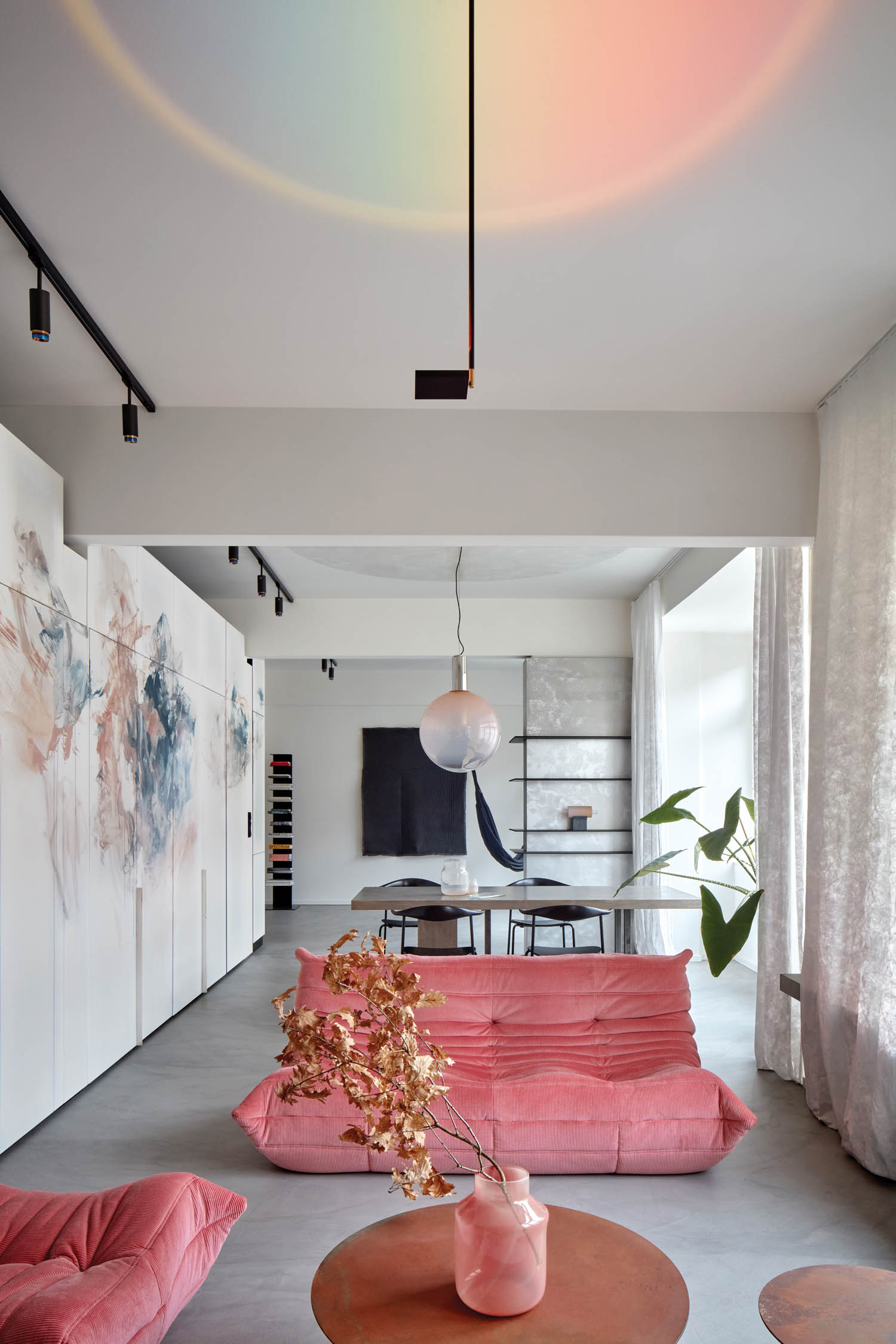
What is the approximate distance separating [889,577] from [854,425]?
28.8 inches

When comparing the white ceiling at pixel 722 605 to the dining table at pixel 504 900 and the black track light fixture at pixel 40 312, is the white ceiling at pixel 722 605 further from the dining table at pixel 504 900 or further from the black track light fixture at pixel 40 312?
the black track light fixture at pixel 40 312

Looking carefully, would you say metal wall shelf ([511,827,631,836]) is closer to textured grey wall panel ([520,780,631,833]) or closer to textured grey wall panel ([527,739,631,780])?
textured grey wall panel ([520,780,631,833])

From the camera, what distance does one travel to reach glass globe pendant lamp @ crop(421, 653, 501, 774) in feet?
16.4

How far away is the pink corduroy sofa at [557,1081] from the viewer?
3.14m

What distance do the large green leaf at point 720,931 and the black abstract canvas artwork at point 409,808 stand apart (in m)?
7.04

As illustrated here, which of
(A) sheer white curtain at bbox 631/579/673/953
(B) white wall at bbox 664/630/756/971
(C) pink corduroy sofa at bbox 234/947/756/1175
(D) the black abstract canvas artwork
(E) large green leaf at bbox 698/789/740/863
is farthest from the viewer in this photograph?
(D) the black abstract canvas artwork

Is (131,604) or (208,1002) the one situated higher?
(131,604)

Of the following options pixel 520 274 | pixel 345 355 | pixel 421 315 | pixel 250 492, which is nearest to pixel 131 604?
pixel 250 492

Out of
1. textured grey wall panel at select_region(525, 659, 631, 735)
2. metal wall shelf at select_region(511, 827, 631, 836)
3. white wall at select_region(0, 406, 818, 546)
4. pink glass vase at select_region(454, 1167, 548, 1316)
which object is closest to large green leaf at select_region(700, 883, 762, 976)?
white wall at select_region(0, 406, 818, 546)

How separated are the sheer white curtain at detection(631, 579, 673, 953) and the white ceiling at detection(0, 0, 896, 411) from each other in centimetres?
331

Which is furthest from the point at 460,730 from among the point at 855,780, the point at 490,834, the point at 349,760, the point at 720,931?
the point at 349,760

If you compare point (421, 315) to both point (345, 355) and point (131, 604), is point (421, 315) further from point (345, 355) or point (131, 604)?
point (131, 604)

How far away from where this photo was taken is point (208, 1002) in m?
5.80

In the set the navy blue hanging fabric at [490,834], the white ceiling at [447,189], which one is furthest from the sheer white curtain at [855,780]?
the navy blue hanging fabric at [490,834]
